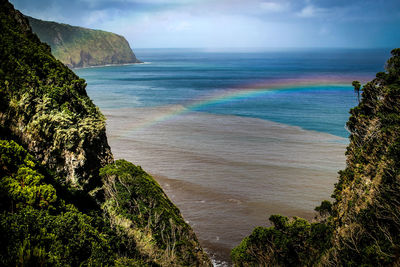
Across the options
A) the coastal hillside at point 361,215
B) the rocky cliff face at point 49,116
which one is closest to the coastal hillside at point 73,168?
the rocky cliff face at point 49,116

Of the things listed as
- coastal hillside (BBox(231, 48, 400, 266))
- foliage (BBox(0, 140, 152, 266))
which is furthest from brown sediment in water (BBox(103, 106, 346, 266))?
foliage (BBox(0, 140, 152, 266))

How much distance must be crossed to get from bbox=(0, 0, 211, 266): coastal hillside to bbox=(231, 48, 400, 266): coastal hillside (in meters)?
3.87

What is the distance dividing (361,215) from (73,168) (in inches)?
464

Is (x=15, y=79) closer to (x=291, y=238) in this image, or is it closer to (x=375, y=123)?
(x=291, y=238)

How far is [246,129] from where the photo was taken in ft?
135

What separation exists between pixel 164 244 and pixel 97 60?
17533 centimetres

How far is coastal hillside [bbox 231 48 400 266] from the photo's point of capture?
10766 mm

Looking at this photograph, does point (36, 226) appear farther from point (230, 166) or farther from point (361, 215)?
point (230, 166)

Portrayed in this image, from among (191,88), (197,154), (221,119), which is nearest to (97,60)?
(191,88)

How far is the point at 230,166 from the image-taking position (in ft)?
93.5

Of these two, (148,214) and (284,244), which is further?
(148,214)

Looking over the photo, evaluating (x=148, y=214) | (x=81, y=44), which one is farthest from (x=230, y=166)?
(x=81, y=44)

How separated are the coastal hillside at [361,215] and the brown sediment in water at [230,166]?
4.02 meters

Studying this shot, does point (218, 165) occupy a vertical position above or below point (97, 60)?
below
